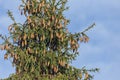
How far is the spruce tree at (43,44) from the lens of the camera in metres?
34.7

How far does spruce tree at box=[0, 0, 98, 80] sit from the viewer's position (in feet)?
114

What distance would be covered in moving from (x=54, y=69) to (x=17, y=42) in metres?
3.42

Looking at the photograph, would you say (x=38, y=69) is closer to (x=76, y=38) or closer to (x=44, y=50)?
(x=44, y=50)

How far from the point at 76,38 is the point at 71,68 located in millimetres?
2212

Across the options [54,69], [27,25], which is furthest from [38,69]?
[27,25]

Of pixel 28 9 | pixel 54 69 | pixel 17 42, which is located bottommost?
pixel 54 69

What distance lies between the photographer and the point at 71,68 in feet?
117

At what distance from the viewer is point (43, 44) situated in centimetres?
3528

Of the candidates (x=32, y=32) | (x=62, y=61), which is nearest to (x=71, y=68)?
(x=62, y=61)

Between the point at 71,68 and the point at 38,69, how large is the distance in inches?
97.3

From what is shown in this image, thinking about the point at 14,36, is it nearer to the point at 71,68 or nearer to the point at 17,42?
the point at 17,42

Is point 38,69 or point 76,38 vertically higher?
point 76,38

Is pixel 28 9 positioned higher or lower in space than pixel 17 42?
higher

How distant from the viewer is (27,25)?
36.0m
